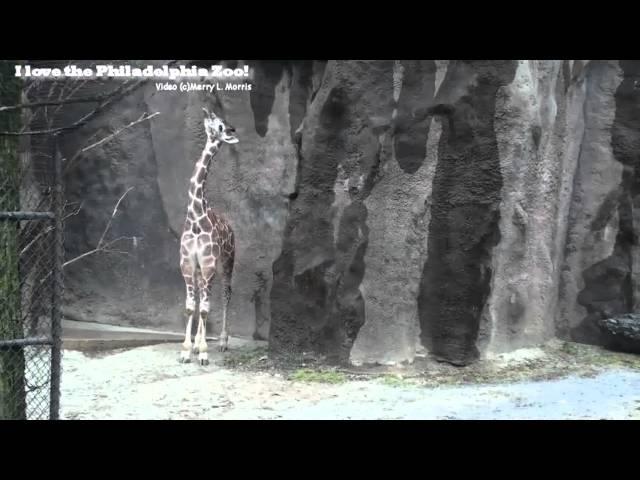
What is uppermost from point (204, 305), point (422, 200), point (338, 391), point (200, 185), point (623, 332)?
point (200, 185)

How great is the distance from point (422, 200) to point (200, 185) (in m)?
2.06

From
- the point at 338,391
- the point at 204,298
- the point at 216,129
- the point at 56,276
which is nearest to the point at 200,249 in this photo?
the point at 204,298

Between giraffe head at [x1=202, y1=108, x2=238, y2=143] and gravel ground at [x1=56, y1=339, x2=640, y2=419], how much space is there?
6.73 ft

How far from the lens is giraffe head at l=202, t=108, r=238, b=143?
663 cm

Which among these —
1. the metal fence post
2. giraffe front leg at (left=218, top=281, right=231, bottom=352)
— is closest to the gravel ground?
giraffe front leg at (left=218, top=281, right=231, bottom=352)

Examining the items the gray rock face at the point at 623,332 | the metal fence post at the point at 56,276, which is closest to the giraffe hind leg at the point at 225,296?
the metal fence post at the point at 56,276

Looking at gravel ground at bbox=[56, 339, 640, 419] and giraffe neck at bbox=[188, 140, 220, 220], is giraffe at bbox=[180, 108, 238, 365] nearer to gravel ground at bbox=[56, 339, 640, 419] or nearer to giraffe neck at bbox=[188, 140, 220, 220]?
giraffe neck at bbox=[188, 140, 220, 220]

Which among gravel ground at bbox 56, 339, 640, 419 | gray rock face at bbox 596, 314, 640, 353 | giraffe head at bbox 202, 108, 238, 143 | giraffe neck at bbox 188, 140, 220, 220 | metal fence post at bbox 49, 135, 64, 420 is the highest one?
giraffe head at bbox 202, 108, 238, 143

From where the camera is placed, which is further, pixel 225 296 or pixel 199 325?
pixel 225 296

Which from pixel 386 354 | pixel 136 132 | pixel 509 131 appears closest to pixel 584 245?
pixel 509 131

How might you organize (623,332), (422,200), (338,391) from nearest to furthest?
(338,391), (422,200), (623,332)

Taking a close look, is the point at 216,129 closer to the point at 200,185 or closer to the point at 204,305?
the point at 200,185

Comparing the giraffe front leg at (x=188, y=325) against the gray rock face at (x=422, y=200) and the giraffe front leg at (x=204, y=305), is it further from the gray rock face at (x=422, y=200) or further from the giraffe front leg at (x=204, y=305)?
the gray rock face at (x=422, y=200)

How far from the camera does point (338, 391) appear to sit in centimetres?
546
